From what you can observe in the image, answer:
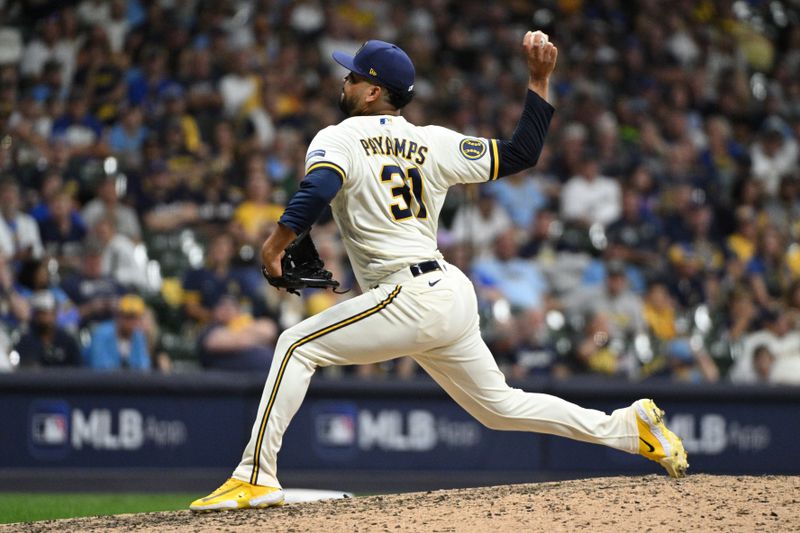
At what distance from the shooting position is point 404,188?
5277mm

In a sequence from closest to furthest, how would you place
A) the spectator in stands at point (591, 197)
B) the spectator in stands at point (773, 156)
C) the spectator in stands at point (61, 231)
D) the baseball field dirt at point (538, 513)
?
1. the baseball field dirt at point (538, 513)
2. the spectator in stands at point (61, 231)
3. the spectator in stands at point (591, 197)
4. the spectator in stands at point (773, 156)

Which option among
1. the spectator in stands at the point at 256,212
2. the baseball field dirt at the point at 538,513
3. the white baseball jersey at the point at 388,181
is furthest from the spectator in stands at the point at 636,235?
the white baseball jersey at the point at 388,181

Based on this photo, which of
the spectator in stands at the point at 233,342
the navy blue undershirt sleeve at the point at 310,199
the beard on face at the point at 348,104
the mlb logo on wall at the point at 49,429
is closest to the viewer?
the navy blue undershirt sleeve at the point at 310,199

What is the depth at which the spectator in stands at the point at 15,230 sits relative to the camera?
9.77m

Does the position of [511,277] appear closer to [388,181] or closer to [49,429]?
[49,429]

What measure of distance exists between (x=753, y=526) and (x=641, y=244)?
6.99m

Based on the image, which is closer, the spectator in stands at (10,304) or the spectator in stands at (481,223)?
the spectator in stands at (10,304)

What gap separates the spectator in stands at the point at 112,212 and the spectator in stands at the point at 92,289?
37cm

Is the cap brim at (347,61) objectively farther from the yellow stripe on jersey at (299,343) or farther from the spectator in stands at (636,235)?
the spectator in stands at (636,235)

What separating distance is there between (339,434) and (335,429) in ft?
0.16

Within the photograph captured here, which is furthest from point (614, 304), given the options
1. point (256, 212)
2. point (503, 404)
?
point (503, 404)

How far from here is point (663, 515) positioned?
16.3ft

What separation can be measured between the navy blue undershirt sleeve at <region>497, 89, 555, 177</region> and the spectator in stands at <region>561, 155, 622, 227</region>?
6.34m

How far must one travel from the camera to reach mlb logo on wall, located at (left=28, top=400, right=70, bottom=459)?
9.00m
